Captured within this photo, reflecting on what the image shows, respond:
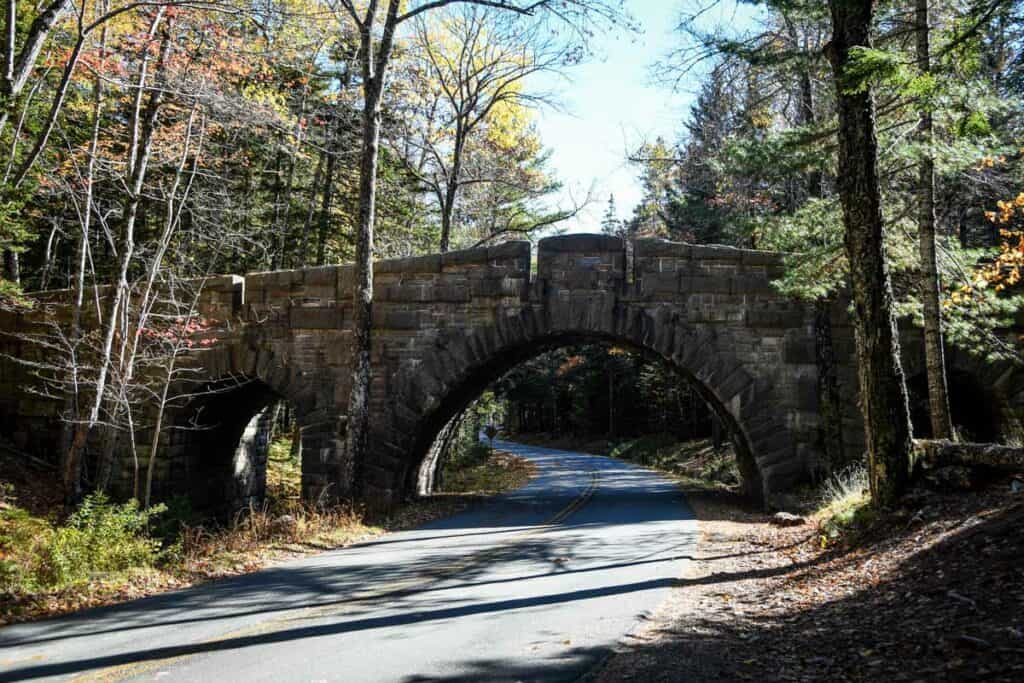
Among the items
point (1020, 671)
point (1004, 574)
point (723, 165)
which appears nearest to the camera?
point (1020, 671)

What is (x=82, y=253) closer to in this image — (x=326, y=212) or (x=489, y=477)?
(x=326, y=212)

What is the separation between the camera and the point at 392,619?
6.43 metres

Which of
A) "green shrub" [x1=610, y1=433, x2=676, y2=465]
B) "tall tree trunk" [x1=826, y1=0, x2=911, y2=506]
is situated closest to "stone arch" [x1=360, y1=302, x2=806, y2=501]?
"tall tree trunk" [x1=826, y1=0, x2=911, y2=506]

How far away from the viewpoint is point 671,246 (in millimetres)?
14648

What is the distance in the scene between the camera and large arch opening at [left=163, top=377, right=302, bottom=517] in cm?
1653

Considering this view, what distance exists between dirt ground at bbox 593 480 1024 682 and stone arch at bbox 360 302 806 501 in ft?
18.8

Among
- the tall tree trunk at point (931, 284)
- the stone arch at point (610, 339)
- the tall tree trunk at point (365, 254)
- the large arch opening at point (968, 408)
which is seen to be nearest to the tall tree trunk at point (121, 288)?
the tall tree trunk at point (365, 254)

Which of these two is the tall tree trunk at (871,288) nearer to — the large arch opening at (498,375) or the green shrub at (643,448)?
the large arch opening at (498,375)

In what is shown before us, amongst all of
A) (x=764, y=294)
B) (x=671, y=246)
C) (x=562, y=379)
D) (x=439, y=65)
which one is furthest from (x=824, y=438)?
(x=562, y=379)

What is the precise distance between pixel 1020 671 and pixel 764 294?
36.9 feet

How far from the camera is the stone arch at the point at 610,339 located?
47.0 feet

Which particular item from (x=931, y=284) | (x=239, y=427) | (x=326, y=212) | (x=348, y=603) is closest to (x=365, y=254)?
(x=239, y=427)

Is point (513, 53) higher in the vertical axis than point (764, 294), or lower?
higher

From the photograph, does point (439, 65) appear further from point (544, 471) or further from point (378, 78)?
point (544, 471)
